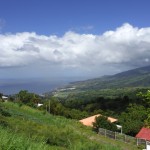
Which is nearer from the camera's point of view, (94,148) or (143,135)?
(94,148)

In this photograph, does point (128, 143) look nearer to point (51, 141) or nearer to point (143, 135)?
point (143, 135)

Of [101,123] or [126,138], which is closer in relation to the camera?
[126,138]

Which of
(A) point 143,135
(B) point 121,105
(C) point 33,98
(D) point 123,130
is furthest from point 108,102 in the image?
(A) point 143,135

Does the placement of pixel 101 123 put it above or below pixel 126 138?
above

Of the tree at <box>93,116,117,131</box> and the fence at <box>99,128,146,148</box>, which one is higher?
the tree at <box>93,116,117,131</box>

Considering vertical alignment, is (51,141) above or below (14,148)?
below

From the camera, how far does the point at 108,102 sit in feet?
477

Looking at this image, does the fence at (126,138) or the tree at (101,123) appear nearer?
the fence at (126,138)

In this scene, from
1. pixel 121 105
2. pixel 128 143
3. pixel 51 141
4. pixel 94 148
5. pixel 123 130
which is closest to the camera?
pixel 94 148

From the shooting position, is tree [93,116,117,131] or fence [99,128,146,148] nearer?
fence [99,128,146,148]

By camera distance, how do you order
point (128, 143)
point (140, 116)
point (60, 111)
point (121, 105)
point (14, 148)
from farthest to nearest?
point (121, 105), point (60, 111), point (140, 116), point (128, 143), point (14, 148)

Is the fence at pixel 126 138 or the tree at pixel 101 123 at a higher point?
the tree at pixel 101 123

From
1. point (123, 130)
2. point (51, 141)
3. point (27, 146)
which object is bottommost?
Answer: point (123, 130)

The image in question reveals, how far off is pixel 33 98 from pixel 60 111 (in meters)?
9.77
